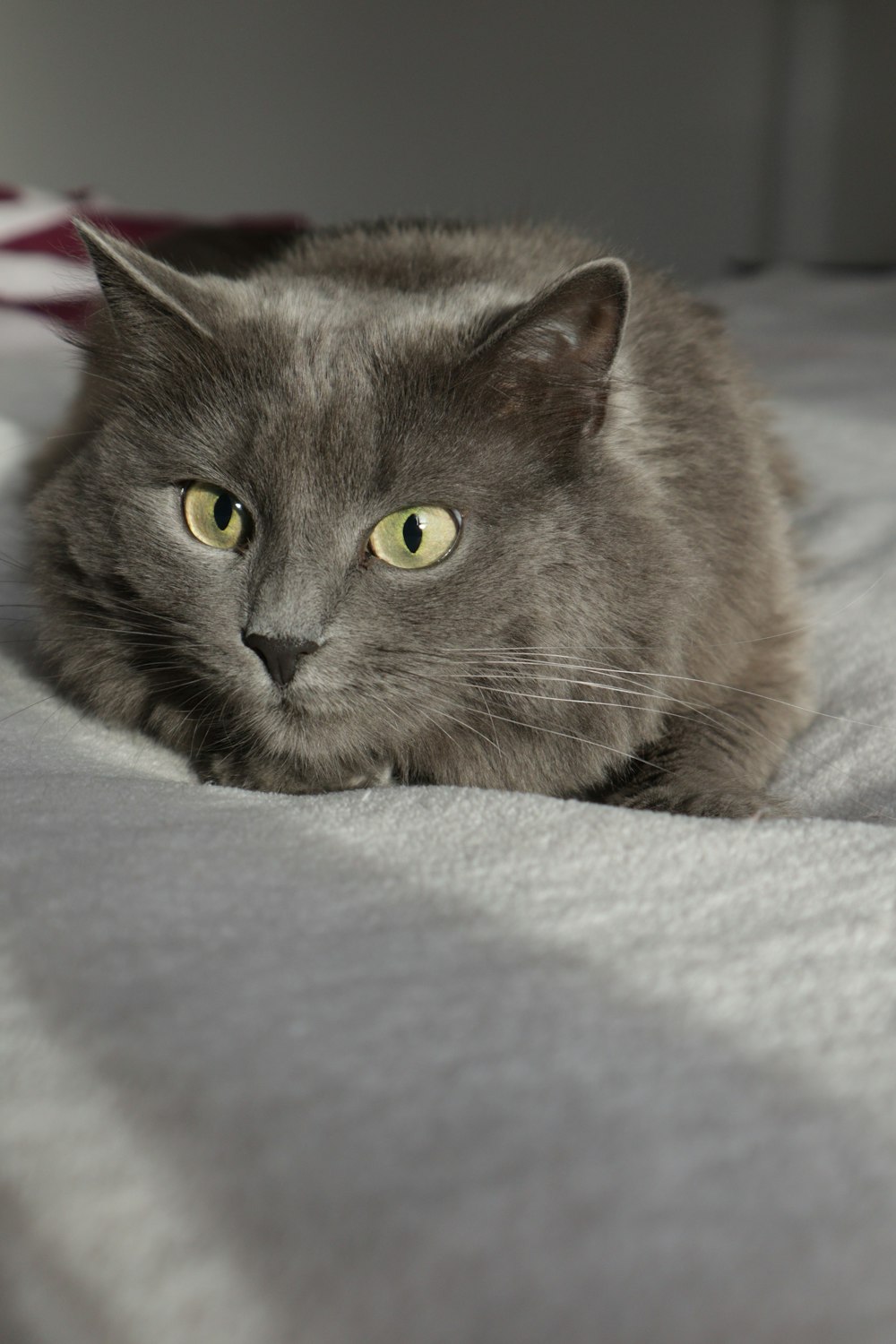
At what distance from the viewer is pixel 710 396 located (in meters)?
1.37

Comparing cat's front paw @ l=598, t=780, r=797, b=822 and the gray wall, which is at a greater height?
the gray wall

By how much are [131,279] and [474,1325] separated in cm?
95

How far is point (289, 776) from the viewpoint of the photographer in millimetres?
1150

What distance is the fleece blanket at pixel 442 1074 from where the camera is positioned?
20.1 inches

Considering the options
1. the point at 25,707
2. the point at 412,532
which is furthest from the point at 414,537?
the point at 25,707

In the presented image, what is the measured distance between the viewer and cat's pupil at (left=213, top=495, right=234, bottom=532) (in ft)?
3.59

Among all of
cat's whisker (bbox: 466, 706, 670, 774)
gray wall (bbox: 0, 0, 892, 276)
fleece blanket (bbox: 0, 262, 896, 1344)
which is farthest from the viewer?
gray wall (bbox: 0, 0, 892, 276)

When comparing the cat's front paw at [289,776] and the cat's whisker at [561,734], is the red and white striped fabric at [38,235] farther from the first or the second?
the cat's whisker at [561,734]

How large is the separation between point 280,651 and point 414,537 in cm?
17

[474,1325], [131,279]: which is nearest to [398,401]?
[131,279]

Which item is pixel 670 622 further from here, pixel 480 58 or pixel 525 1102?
pixel 480 58

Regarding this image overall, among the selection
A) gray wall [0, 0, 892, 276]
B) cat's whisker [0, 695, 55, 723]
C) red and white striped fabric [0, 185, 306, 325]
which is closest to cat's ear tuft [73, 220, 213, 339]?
cat's whisker [0, 695, 55, 723]

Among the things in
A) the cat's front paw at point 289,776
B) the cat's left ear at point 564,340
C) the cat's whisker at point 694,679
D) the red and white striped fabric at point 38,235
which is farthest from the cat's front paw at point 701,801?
the red and white striped fabric at point 38,235

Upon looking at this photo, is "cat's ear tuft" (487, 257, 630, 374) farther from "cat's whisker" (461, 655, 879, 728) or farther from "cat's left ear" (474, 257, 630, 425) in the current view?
"cat's whisker" (461, 655, 879, 728)
